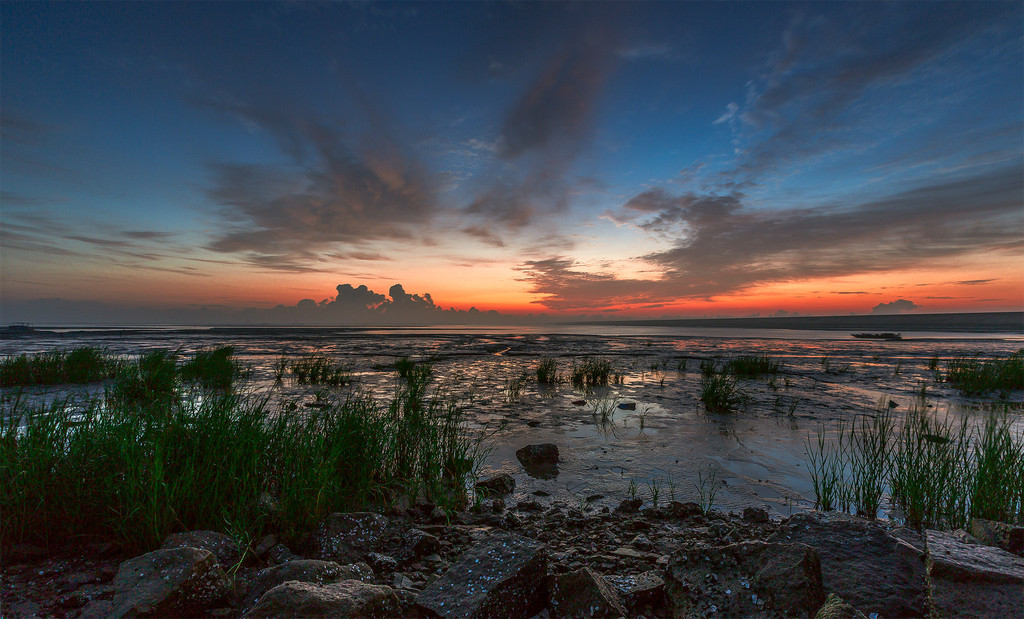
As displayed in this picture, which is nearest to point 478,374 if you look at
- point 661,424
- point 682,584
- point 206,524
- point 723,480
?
point 661,424

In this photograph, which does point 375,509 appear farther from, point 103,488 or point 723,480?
point 723,480

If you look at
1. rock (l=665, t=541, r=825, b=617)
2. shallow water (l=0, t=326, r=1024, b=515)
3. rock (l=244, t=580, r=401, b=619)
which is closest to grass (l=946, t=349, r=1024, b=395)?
shallow water (l=0, t=326, r=1024, b=515)

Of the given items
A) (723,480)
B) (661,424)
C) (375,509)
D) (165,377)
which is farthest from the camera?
(165,377)

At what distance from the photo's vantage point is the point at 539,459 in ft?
22.7

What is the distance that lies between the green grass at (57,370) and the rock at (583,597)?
16681 millimetres

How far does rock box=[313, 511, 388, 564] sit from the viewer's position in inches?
149

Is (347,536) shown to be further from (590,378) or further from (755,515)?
(590,378)

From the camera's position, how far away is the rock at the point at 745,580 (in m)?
2.89

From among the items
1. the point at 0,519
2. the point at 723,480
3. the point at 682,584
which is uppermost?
the point at 0,519

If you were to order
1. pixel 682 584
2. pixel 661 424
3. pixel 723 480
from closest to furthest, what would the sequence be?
pixel 682 584, pixel 723 480, pixel 661 424

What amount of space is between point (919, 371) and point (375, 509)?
24.9 meters

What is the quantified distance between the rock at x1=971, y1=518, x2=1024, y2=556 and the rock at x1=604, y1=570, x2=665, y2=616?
9.48ft

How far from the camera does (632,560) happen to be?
3891 mm

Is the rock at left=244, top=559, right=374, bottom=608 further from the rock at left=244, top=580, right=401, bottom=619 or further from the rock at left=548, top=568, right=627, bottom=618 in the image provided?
the rock at left=548, top=568, right=627, bottom=618
